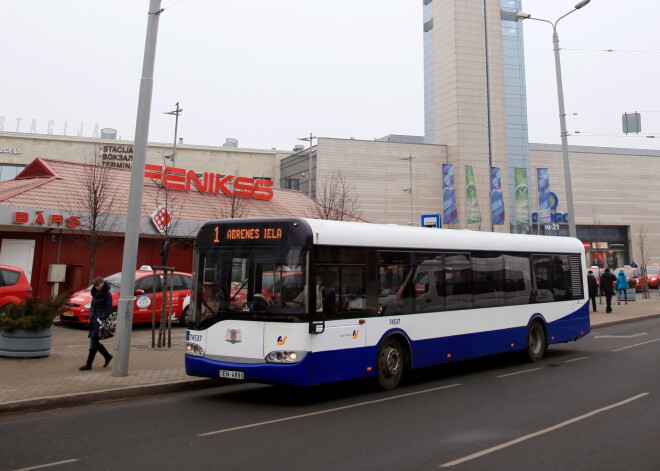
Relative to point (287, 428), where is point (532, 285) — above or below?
above

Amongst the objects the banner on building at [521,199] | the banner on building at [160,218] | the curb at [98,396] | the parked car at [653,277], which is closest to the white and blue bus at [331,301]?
the curb at [98,396]

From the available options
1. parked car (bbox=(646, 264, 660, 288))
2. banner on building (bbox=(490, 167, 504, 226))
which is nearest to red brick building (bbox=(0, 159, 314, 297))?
banner on building (bbox=(490, 167, 504, 226))

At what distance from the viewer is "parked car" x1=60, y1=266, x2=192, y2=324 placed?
→ 56.7 feet

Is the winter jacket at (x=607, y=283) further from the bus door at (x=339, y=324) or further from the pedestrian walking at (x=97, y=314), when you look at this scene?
the pedestrian walking at (x=97, y=314)

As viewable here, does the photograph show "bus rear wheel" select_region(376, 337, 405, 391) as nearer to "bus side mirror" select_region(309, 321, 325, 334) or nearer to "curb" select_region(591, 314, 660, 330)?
"bus side mirror" select_region(309, 321, 325, 334)

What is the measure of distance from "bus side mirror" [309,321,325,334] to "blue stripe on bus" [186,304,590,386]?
12.5 inches

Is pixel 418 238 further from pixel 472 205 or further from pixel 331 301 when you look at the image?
pixel 472 205

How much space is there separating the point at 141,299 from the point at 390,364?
10874 mm

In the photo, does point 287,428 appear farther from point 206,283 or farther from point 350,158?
point 350,158

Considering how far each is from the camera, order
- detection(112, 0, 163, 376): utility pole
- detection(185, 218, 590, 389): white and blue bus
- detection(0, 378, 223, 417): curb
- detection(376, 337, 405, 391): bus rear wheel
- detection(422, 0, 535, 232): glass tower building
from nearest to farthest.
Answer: detection(0, 378, 223, 417): curb < detection(185, 218, 590, 389): white and blue bus < detection(376, 337, 405, 391): bus rear wheel < detection(112, 0, 163, 376): utility pole < detection(422, 0, 535, 232): glass tower building

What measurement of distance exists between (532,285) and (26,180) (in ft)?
73.4

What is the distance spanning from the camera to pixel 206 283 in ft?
30.6

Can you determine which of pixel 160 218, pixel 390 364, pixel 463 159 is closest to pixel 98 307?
pixel 390 364

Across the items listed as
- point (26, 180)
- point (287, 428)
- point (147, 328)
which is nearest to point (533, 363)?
point (287, 428)
